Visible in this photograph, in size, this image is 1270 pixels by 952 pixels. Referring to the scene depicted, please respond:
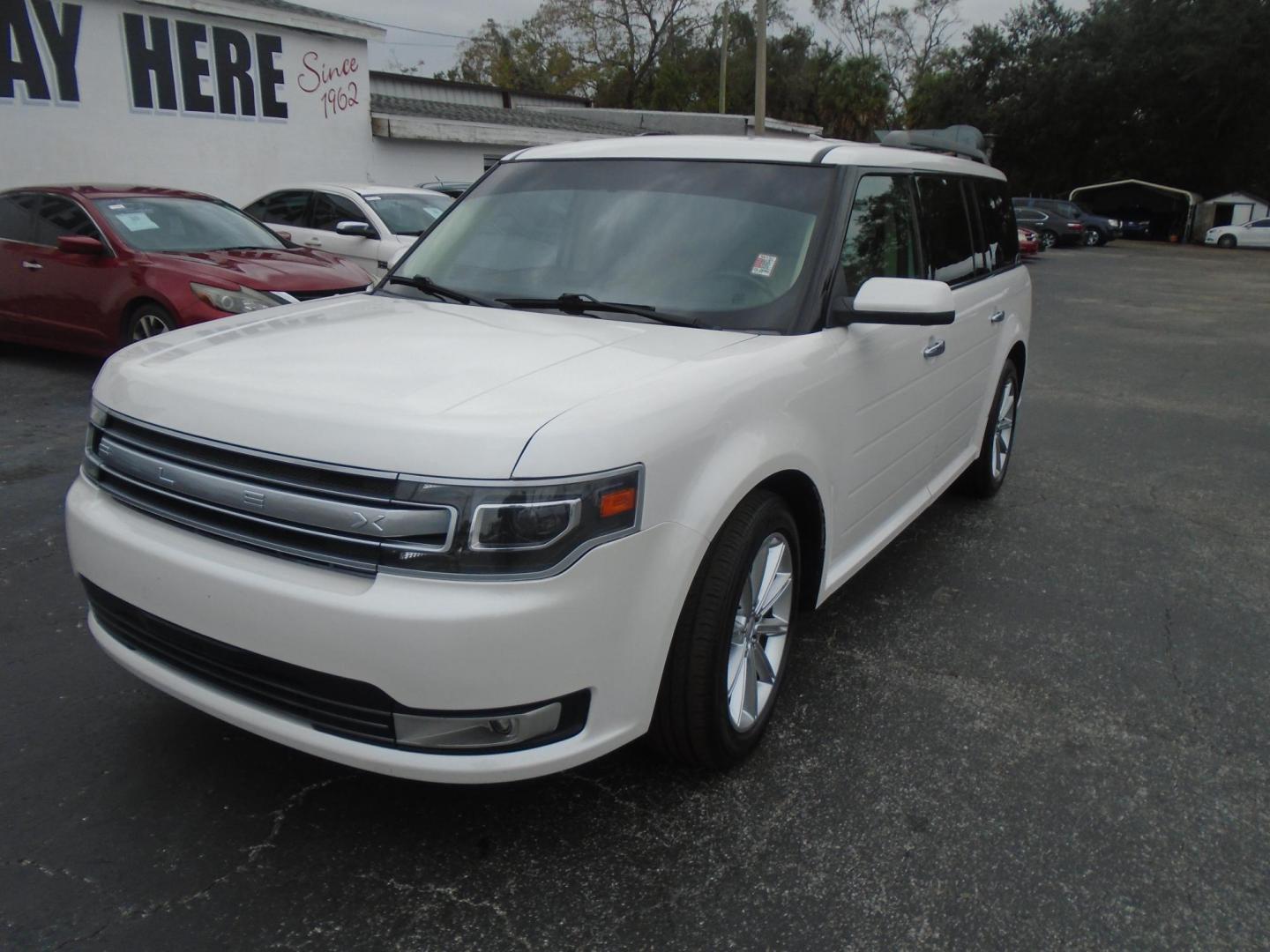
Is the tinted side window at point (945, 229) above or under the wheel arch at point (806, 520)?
above

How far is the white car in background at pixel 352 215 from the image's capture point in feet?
33.2

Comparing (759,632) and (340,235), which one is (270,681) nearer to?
(759,632)

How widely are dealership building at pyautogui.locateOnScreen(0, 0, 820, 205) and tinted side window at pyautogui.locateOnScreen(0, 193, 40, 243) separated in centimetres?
569

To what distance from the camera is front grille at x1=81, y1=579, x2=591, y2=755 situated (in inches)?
85.7

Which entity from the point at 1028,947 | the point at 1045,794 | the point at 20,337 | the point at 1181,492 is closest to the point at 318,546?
the point at 1028,947

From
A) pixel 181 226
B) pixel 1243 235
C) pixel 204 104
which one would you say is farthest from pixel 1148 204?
pixel 181 226

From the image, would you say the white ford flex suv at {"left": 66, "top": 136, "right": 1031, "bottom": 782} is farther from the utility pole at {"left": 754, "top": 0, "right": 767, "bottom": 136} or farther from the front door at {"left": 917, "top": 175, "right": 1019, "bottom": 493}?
the utility pole at {"left": 754, "top": 0, "right": 767, "bottom": 136}

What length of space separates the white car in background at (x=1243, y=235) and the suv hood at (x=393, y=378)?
1699 inches

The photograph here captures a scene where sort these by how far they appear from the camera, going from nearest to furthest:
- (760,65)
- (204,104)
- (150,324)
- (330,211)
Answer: (150,324)
(330,211)
(204,104)
(760,65)

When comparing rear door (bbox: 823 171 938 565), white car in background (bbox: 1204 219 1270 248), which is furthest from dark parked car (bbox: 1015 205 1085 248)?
rear door (bbox: 823 171 938 565)

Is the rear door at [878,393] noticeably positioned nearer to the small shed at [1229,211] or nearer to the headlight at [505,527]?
the headlight at [505,527]

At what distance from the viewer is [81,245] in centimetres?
741

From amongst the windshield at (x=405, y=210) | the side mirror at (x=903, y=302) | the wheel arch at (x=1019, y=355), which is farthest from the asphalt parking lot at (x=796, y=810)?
the windshield at (x=405, y=210)

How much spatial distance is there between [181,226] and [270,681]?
6802 mm
